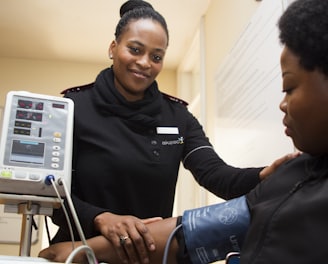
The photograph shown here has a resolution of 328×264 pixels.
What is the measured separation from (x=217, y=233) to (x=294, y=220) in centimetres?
27

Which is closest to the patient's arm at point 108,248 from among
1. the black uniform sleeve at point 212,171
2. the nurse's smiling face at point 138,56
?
the black uniform sleeve at point 212,171

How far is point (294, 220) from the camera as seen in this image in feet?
1.95

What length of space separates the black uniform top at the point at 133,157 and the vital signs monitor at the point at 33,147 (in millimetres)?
163

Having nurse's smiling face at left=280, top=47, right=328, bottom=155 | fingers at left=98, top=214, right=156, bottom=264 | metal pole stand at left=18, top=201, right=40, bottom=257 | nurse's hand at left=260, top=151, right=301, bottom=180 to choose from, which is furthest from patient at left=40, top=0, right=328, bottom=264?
metal pole stand at left=18, top=201, right=40, bottom=257

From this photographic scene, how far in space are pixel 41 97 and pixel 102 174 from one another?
0.87 ft

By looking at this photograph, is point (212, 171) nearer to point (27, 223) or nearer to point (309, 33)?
point (27, 223)

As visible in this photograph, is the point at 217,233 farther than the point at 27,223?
No

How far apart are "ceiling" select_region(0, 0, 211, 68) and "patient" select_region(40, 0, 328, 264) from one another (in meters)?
2.30

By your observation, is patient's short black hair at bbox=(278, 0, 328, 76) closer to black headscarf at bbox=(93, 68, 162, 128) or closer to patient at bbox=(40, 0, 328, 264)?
patient at bbox=(40, 0, 328, 264)

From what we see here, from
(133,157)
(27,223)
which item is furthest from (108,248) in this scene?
(133,157)

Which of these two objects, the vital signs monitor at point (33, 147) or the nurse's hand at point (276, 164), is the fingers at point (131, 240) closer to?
the vital signs monitor at point (33, 147)

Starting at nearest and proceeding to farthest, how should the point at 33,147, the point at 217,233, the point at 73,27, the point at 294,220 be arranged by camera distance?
the point at 294,220 < the point at 217,233 < the point at 33,147 < the point at 73,27

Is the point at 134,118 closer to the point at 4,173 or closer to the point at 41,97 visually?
the point at 41,97

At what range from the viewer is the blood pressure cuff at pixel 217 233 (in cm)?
84
